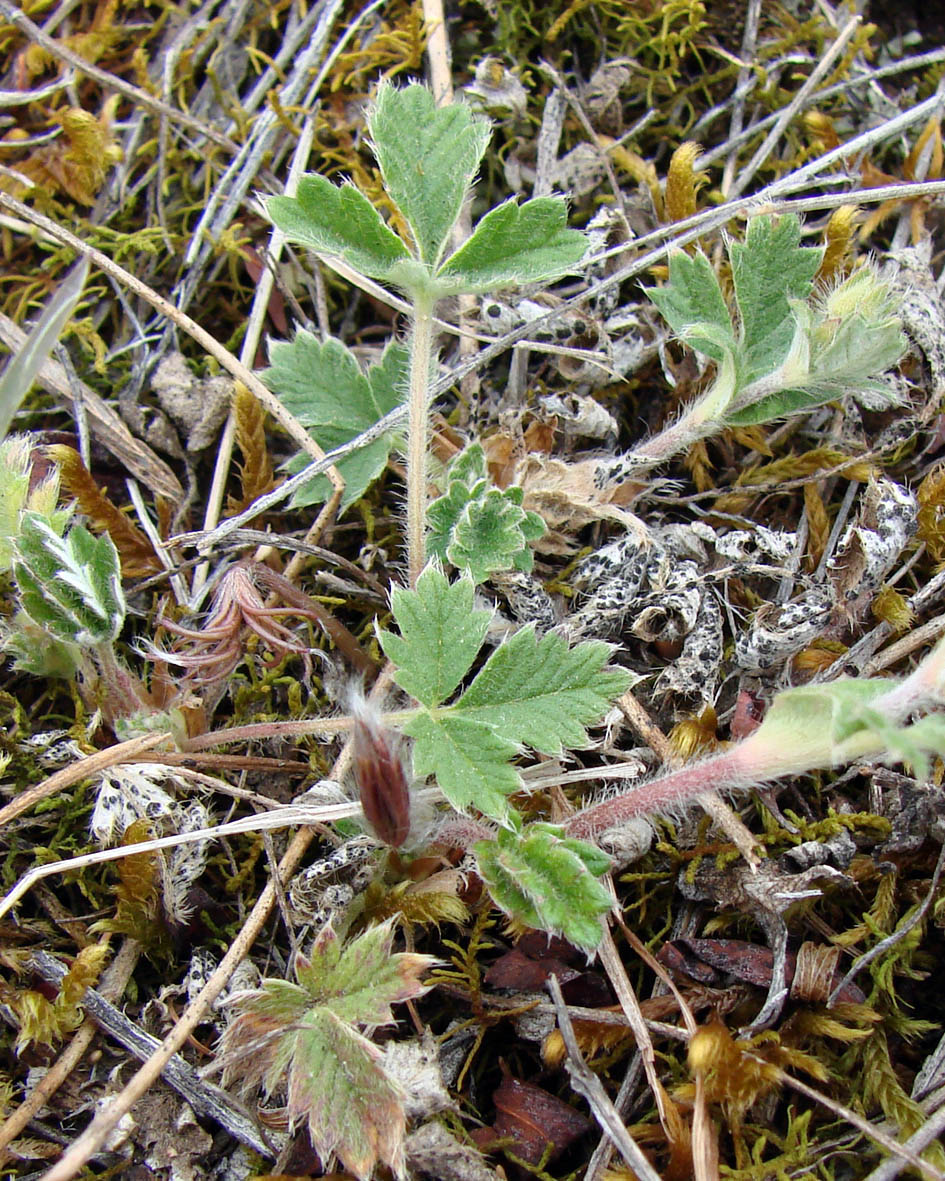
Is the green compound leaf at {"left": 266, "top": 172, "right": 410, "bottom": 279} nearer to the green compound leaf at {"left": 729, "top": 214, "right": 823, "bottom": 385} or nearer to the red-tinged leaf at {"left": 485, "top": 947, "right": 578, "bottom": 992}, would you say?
the green compound leaf at {"left": 729, "top": 214, "right": 823, "bottom": 385}

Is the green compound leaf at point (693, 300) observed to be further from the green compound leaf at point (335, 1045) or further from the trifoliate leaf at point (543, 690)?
the green compound leaf at point (335, 1045)

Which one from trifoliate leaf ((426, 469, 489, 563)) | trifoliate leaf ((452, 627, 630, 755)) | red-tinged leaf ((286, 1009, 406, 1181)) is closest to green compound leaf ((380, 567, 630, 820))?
trifoliate leaf ((452, 627, 630, 755))

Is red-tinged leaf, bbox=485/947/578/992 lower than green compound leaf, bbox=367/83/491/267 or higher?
lower

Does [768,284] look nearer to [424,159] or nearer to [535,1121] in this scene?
[424,159]

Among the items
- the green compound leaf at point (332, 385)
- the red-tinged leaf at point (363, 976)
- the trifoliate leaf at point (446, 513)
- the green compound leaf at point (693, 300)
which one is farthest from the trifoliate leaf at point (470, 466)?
the red-tinged leaf at point (363, 976)

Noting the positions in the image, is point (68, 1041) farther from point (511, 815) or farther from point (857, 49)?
point (857, 49)

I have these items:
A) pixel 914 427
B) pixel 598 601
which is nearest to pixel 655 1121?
pixel 598 601
